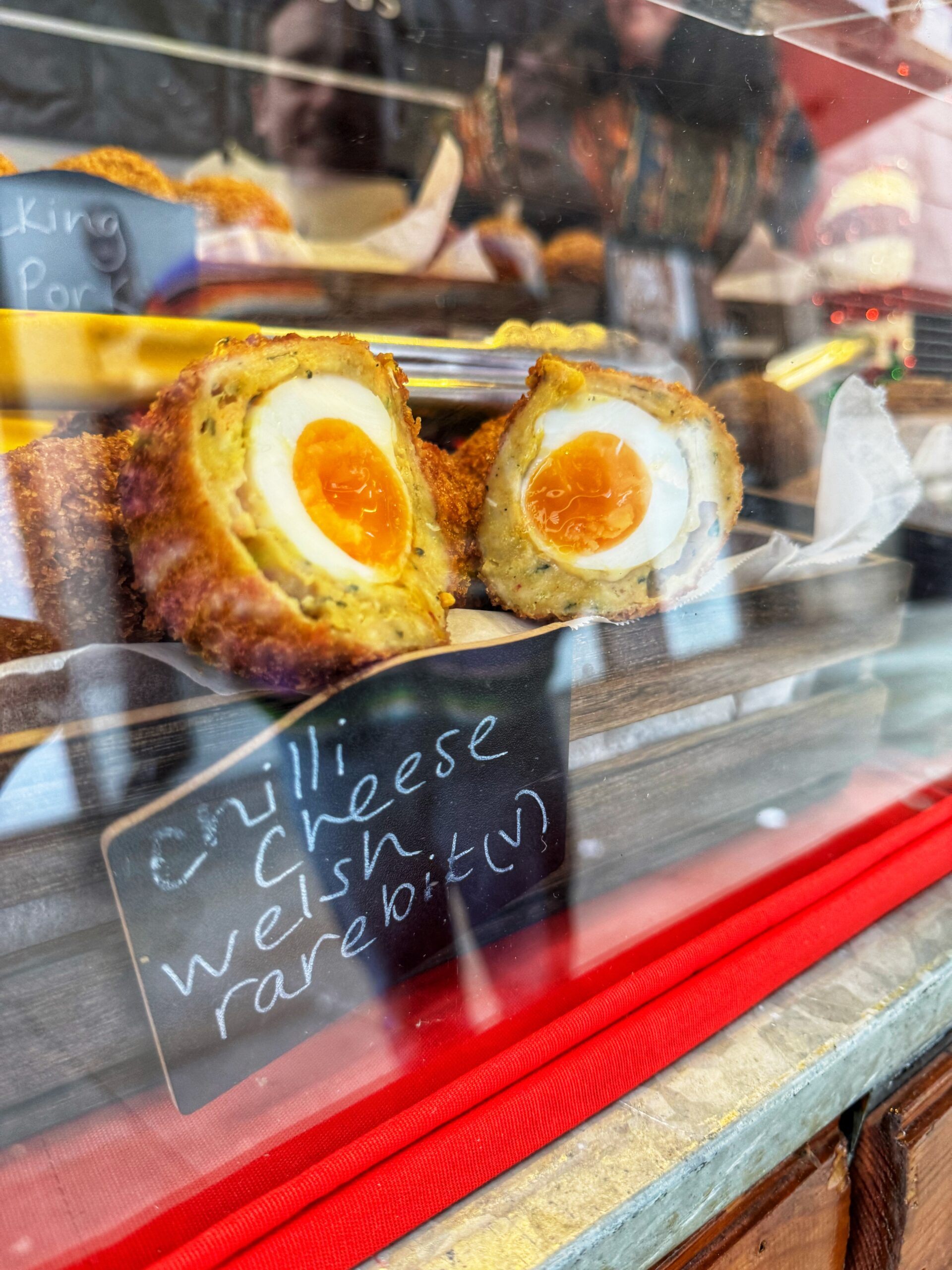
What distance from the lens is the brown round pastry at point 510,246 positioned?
228 cm

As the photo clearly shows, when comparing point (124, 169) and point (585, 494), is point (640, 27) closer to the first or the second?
point (585, 494)

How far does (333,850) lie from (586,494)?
20.8 inches


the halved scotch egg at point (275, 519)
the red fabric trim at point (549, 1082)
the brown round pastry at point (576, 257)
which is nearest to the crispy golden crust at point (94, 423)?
the halved scotch egg at point (275, 519)

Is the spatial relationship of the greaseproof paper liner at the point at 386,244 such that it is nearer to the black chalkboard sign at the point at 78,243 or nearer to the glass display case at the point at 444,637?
the glass display case at the point at 444,637

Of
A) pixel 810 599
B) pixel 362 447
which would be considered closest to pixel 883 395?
pixel 810 599

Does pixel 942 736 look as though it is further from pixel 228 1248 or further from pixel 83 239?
pixel 83 239

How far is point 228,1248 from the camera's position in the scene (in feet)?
2.16

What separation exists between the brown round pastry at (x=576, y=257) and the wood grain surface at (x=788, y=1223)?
1771 millimetres

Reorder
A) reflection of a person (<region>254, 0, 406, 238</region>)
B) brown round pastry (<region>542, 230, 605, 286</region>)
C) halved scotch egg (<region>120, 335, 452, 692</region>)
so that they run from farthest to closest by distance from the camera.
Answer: reflection of a person (<region>254, 0, 406, 238</region>)
brown round pastry (<region>542, 230, 605, 286</region>)
halved scotch egg (<region>120, 335, 452, 692</region>)

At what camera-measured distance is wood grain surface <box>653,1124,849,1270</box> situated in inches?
36.1

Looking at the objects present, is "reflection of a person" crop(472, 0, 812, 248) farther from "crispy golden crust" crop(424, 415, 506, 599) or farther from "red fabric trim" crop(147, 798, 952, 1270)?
"red fabric trim" crop(147, 798, 952, 1270)

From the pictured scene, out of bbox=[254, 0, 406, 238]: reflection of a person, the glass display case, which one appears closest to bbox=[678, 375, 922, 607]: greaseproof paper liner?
the glass display case

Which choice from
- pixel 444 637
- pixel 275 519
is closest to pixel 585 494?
pixel 444 637

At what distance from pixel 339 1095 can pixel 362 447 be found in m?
0.66
